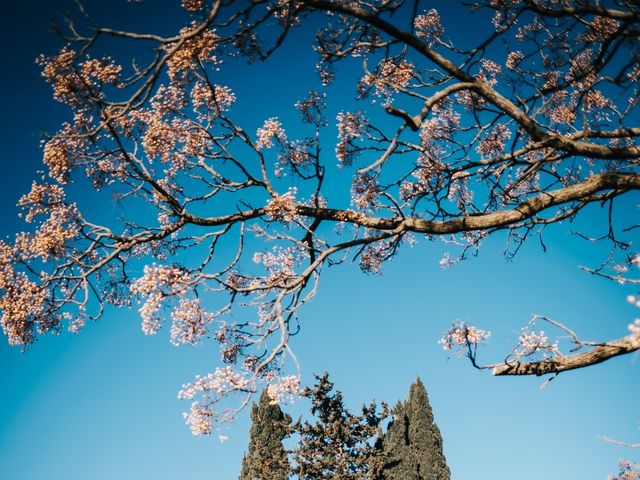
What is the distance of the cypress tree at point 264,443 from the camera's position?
27.3m

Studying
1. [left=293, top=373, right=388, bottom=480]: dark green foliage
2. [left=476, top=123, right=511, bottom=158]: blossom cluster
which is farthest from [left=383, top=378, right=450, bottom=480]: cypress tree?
[left=476, top=123, right=511, bottom=158]: blossom cluster

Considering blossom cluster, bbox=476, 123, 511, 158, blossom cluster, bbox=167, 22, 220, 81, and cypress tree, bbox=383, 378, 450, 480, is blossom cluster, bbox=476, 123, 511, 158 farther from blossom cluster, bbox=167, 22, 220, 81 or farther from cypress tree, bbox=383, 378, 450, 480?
cypress tree, bbox=383, 378, 450, 480

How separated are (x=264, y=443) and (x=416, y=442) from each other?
Answer: 10378 millimetres

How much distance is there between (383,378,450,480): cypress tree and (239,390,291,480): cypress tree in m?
7.04

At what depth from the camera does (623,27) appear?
381 cm

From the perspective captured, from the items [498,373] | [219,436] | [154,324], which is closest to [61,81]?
[154,324]

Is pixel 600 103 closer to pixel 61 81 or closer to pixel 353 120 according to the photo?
pixel 353 120

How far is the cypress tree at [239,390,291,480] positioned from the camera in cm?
2727

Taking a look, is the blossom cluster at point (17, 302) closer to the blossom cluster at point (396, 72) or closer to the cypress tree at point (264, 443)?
the blossom cluster at point (396, 72)

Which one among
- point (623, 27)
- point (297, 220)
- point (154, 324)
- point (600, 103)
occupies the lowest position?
point (154, 324)

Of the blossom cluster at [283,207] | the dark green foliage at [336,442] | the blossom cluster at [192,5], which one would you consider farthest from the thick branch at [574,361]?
the dark green foliage at [336,442]

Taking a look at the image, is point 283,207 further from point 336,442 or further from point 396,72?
point 336,442

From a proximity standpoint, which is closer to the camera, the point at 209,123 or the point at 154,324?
the point at 154,324

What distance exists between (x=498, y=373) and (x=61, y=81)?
18.0ft
